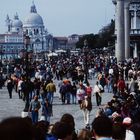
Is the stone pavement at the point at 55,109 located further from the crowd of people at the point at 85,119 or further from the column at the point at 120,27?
the column at the point at 120,27

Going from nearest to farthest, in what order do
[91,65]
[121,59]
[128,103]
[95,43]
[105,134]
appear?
[105,134] < [128,103] < [121,59] < [91,65] < [95,43]

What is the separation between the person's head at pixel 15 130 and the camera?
151 inches

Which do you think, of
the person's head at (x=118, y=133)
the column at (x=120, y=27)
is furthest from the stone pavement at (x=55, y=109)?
the column at (x=120, y=27)

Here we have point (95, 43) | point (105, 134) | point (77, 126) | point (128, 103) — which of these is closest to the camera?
point (105, 134)

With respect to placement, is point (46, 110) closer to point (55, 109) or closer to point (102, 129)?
point (55, 109)

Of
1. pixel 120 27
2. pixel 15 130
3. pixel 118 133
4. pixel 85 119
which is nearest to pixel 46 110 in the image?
pixel 85 119

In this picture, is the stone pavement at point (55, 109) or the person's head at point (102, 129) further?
the stone pavement at point (55, 109)

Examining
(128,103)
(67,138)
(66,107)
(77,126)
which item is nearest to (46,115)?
(77,126)

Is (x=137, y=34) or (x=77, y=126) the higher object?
(x=137, y=34)

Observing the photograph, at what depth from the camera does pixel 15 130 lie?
385 cm

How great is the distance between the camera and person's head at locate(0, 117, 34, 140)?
Result: 3.83 m

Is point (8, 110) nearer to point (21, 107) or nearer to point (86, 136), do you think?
point (21, 107)

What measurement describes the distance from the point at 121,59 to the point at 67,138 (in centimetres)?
4432

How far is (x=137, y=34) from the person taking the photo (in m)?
89.2
